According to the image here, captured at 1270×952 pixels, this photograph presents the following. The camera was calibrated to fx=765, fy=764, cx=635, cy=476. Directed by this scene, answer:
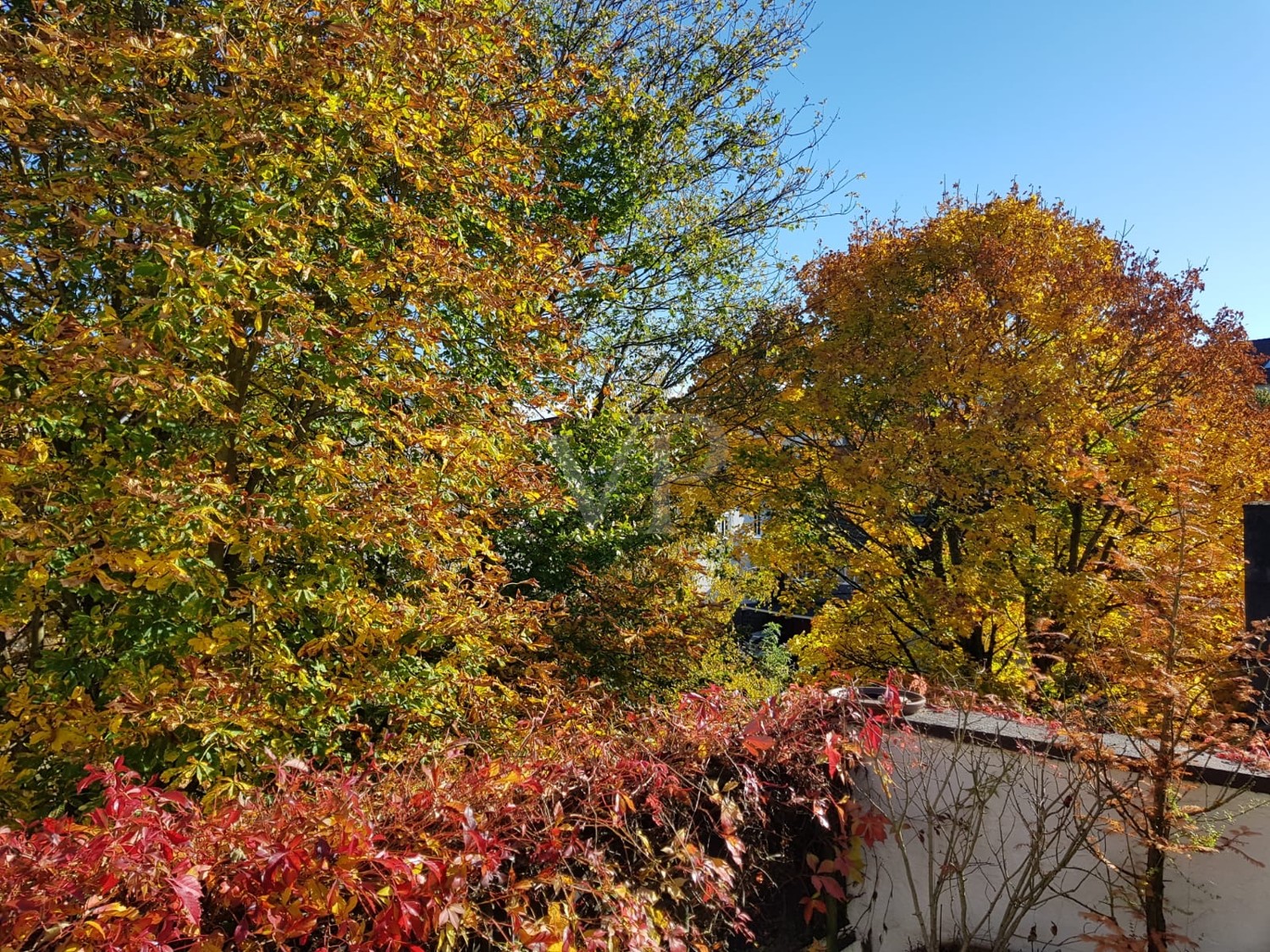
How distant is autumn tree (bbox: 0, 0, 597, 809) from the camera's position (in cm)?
329

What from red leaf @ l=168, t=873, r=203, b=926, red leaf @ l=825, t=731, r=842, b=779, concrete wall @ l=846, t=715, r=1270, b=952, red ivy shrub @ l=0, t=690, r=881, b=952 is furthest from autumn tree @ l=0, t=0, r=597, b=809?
concrete wall @ l=846, t=715, r=1270, b=952

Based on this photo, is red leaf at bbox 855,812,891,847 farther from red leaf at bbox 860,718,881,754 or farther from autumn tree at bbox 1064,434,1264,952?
autumn tree at bbox 1064,434,1264,952

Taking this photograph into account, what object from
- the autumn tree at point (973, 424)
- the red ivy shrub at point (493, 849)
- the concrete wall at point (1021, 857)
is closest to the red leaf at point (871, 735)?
the red ivy shrub at point (493, 849)

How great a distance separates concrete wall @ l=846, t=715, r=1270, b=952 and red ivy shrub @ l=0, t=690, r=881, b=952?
0.32m

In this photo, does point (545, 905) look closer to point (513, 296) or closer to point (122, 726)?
point (122, 726)

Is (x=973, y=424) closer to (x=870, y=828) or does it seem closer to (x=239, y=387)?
(x=870, y=828)

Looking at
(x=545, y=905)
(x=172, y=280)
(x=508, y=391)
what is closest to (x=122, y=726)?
(x=172, y=280)

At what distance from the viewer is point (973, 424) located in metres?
9.34

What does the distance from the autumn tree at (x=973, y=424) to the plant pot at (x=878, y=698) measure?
454 cm

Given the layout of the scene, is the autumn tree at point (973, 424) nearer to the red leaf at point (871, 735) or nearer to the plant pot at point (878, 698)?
the plant pot at point (878, 698)

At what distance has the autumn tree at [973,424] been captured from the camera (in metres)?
8.59

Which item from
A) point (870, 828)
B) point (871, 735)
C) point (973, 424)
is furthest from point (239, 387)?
point (973, 424)

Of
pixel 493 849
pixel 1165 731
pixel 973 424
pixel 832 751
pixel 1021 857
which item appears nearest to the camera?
pixel 493 849

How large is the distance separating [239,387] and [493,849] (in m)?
2.98
